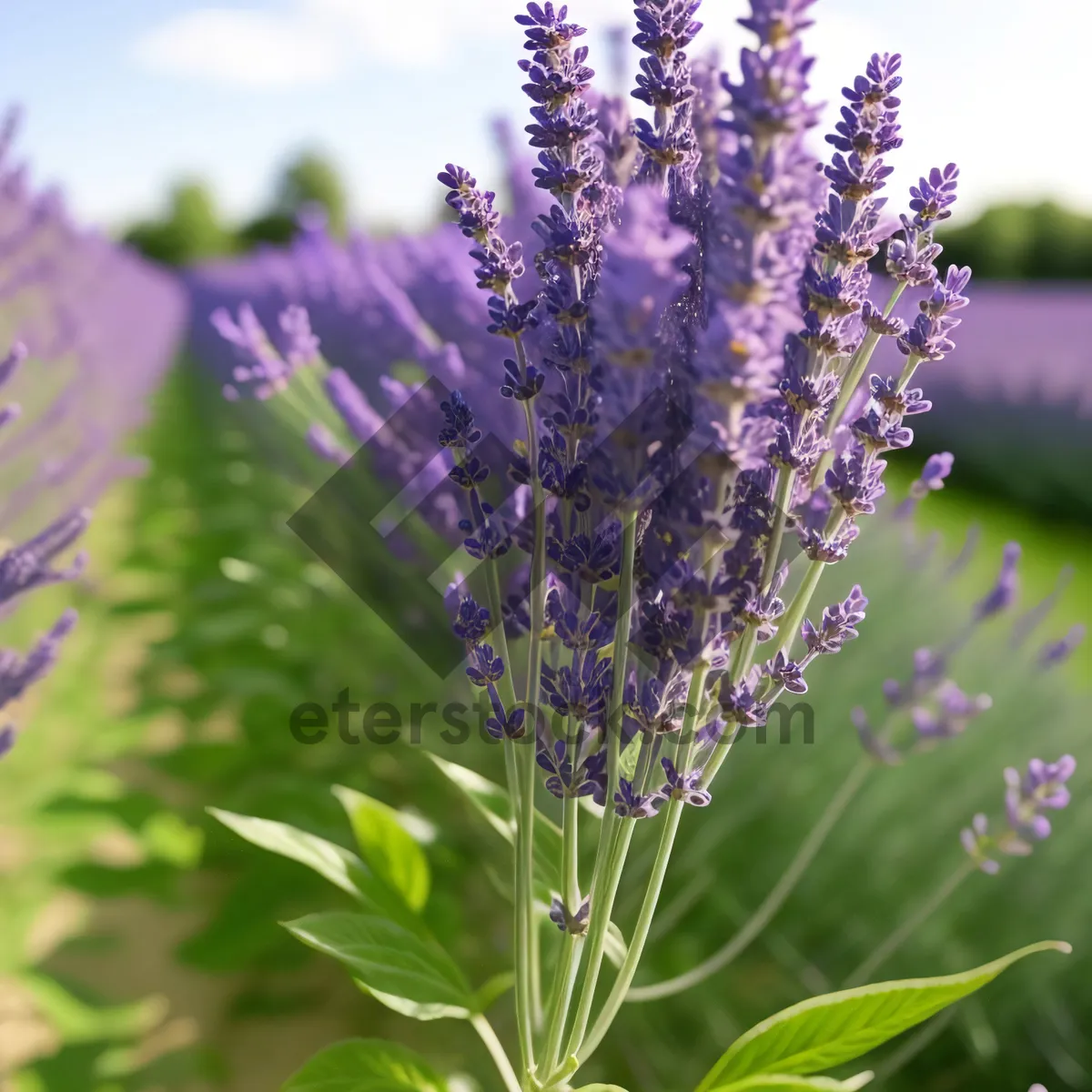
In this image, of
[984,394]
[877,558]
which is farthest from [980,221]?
[877,558]

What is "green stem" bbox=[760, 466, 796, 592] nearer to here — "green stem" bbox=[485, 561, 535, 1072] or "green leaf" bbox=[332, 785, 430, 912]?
"green stem" bbox=[485, 561, 535, 1072]

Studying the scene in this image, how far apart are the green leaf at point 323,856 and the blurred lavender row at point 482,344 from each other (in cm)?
64

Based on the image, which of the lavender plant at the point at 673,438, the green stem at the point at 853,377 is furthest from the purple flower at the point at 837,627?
the green stem at the point at 853,377

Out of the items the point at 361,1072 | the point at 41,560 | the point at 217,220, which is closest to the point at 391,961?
the point at 361,1072

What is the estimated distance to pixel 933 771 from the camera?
1848mm

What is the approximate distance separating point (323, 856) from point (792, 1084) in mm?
491

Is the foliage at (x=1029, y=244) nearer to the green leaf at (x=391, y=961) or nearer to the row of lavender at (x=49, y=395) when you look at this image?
the row of lavender at (x=49, y=395)

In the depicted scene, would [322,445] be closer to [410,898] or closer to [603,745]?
[410,898]

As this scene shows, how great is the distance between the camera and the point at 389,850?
1.05m

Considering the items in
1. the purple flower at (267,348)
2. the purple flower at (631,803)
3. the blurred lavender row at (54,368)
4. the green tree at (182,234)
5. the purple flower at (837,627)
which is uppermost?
the purple flower at (267,348)

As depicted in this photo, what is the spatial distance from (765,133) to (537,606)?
1.22 ft

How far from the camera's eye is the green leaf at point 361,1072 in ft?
2.71

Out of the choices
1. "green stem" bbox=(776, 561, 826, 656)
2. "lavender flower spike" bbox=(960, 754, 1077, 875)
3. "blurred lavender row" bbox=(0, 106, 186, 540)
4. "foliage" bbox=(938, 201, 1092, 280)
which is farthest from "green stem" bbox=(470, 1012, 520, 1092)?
"foliage" bbox=(938, 201, 1092, 280)

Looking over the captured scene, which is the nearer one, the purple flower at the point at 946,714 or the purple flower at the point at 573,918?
the purple flower at the point at 573,918
